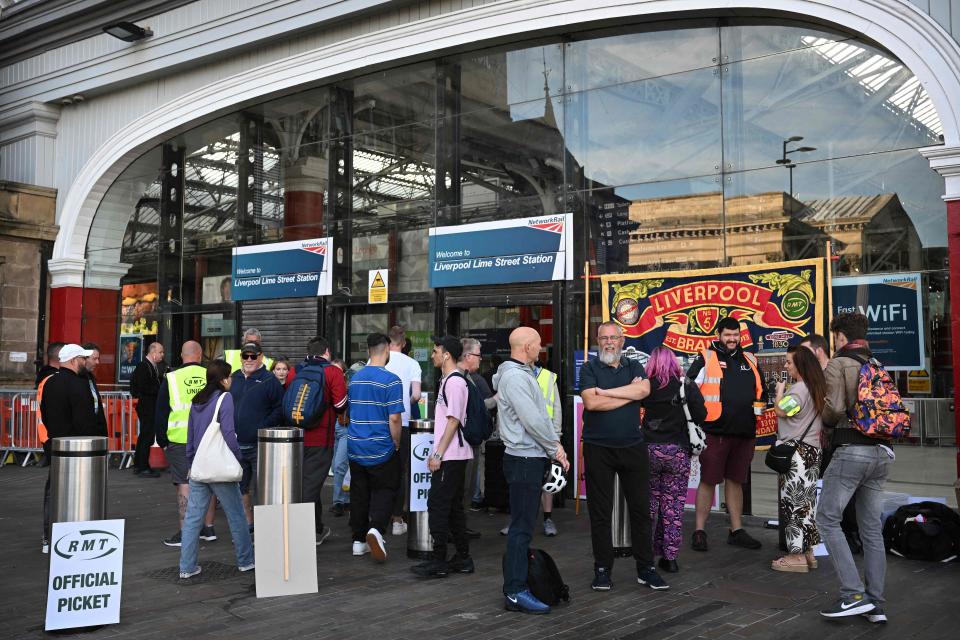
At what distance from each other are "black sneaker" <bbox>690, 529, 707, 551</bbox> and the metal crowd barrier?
979cm

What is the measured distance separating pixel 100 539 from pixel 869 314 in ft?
24.4

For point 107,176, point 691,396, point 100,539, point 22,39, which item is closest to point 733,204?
point 691,396

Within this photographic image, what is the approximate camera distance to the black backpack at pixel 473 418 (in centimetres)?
686

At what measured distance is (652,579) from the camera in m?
6.44

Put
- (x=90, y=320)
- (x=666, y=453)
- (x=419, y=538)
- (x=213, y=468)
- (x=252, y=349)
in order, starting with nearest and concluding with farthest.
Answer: (x=213, y=468) → (x=666, y=453) → (x=419, y=538) → (x=252, y=349) → (x=90, y=320)

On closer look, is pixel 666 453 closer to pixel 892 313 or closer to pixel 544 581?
pixel 544 581

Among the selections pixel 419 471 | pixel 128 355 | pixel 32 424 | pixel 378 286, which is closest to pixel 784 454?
pixel 419 471

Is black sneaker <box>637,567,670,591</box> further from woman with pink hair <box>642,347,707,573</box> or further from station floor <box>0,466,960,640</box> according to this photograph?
woman with pink hair <box>642,347,707,573</box>

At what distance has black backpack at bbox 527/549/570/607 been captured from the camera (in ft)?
19.5

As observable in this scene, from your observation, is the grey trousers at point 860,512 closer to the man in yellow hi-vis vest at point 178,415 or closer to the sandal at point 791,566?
the sandal at point 791,566

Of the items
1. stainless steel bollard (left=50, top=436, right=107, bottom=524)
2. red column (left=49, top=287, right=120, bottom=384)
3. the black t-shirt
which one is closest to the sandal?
the black t-shirt

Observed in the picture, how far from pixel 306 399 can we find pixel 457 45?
6050 mm

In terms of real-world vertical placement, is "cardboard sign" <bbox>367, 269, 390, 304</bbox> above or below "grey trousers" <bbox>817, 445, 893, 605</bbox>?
above

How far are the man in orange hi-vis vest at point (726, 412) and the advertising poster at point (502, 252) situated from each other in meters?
3.44
